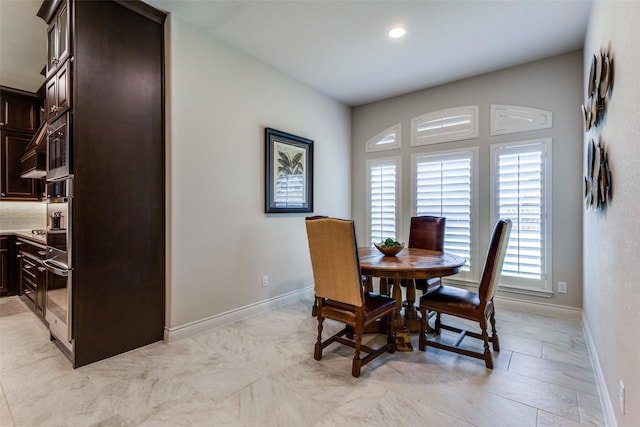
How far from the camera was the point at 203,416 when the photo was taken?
5.86 ft

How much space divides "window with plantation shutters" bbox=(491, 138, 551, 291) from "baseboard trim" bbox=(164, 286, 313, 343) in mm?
2694

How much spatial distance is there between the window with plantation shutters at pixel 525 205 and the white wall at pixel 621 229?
143 centimetres

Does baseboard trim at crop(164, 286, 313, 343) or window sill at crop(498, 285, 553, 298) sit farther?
window sill at crop(498, 285, 553, 298)

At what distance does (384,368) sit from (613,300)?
1.46m

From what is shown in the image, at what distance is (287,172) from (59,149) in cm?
222

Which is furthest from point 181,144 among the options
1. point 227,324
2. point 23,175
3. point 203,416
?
point 23,175

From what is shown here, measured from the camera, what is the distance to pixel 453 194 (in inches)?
161

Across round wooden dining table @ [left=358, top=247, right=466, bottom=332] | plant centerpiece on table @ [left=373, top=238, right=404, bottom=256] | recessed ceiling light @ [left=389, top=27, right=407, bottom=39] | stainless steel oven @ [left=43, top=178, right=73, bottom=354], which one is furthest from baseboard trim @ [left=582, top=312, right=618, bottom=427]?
stainless steel oven @ [left=43, top=178, right=73, bottom=354]

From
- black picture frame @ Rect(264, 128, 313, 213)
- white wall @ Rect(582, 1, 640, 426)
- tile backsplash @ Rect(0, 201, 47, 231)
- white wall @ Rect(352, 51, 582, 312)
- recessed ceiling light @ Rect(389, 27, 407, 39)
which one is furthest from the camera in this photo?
tile backsplash @ Rect(0, 201, 47, 231)

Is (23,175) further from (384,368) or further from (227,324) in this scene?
(384,368)

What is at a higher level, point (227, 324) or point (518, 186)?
point (518, 186)

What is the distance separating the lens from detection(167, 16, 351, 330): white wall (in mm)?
2803

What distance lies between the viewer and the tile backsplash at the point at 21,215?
14.4 ft

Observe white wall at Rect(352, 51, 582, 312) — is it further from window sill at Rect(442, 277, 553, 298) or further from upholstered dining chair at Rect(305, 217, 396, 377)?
upholstered dining chair at Rect(305, 217, 396, 377)
